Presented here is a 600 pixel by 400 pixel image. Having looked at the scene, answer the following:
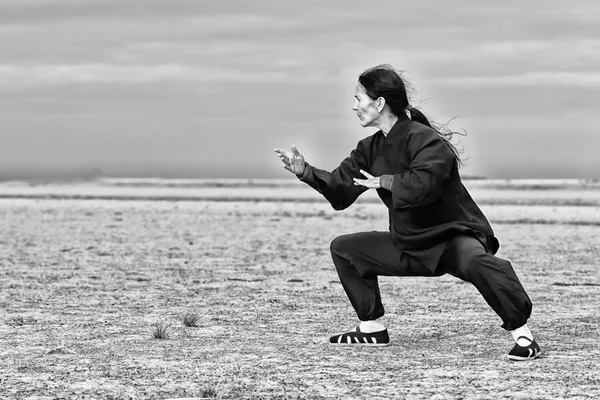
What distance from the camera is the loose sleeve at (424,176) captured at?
247 inches

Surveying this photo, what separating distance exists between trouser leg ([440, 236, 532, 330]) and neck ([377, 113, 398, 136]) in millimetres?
939

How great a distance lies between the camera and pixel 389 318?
28.5 feet

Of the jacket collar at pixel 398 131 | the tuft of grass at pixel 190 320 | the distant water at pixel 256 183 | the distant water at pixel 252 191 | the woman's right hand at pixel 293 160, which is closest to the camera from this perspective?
the jacket collar at pixel 398 131

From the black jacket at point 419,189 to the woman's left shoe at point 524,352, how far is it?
0.69m

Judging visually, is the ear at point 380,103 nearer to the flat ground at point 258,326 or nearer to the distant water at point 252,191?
the flat ground at point 258,326

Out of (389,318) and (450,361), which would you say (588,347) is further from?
(389,318)

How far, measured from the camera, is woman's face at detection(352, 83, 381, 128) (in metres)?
6.71

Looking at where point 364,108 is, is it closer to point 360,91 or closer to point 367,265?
point 360,91

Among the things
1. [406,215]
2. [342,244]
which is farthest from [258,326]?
[406,215]

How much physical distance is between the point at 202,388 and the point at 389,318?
3483 mm

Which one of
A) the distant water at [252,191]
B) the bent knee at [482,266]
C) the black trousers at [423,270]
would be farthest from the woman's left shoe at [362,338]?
the distant water at [252,191]

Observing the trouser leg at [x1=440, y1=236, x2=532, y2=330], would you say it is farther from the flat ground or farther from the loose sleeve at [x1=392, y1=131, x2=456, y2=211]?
the loose sleeve at [x1=392, y1=131, x2=456, y2=211]

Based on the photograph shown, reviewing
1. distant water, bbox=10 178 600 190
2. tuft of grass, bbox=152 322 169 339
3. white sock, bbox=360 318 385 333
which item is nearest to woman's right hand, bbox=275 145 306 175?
white sock, bbox=360 318 385 333

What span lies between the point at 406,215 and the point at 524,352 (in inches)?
44.9
